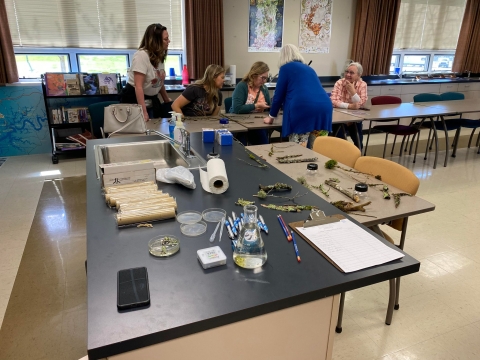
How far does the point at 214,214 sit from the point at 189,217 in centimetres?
9

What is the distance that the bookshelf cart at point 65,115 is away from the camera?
418cm

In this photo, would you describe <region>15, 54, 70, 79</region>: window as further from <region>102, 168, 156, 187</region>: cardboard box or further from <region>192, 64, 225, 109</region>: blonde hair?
<region>102, 168, 156, 187</region>: cardboard box

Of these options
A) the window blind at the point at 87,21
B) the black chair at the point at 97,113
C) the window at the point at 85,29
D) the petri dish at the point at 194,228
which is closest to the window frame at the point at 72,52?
the window at the point at 85,29

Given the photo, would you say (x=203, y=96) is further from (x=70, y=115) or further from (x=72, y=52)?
(x=72, y=52)

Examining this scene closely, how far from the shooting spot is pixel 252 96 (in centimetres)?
383

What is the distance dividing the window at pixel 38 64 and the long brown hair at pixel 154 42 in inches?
84.1

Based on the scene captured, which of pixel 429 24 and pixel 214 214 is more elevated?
pixel 429 24

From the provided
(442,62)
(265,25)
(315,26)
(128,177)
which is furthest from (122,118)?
(442,62)

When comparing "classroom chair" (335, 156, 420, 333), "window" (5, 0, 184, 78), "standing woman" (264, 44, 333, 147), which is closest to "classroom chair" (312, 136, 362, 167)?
"classroom chair" (335, 156, 420, 333)

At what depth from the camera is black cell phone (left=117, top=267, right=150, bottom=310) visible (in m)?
0.83

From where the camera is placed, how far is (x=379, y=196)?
1719 millimetres

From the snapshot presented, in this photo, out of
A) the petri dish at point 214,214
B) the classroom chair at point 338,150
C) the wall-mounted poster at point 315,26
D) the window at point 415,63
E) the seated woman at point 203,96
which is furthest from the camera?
the window at point 415,63

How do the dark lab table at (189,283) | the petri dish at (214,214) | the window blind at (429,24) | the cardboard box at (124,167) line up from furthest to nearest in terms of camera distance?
the window blind at (429,24) < the cardboard box at (124,167) < the petri dish at (214,214) < the dark lab table at (189,283)

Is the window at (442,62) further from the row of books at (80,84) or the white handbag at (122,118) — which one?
the white handbag at (122,118)
